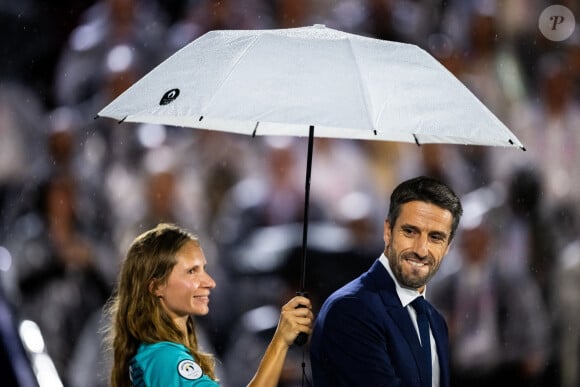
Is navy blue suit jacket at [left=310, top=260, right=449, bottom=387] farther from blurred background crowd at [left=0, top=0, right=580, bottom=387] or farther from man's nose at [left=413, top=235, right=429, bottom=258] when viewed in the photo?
blurred background crowd at [left=0, top=0, right=580, bottom=387]

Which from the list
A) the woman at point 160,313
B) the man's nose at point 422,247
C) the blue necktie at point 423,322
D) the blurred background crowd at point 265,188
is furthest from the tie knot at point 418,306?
the blurred background crowd at point 265,188

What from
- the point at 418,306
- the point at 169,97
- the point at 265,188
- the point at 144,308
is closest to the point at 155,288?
the point at 144,308

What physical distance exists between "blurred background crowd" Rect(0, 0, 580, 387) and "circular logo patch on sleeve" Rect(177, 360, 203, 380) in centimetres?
375

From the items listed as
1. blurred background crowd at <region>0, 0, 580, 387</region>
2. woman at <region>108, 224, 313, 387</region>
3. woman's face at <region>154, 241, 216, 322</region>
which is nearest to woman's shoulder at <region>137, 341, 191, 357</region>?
woman at <region>108, 224, 313, 387</region>

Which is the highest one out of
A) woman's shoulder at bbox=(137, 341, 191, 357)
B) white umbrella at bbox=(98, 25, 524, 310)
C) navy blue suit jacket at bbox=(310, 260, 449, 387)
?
white umbrella at bbox=(98, 25, 524, 310)

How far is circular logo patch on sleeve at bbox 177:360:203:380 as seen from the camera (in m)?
2.52

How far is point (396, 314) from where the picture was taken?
2.92 meters

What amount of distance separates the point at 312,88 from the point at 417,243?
0.55 metres

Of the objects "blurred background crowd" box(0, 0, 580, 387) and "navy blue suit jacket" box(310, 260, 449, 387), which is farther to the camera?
"blurred background crowd" box(0, 0, 580, 387)

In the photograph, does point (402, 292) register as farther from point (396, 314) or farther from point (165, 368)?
point (165, 368)

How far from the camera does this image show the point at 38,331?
6.17 m

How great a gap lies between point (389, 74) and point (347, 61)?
12 cm

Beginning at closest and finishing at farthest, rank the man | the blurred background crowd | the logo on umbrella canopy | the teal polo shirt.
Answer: the teal polo shirt → the logo on umbrella canopy → the man → the blurred background crowd

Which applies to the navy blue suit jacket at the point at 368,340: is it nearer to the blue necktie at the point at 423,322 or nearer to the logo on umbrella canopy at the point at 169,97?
the blue necktie at the point at 423,322
